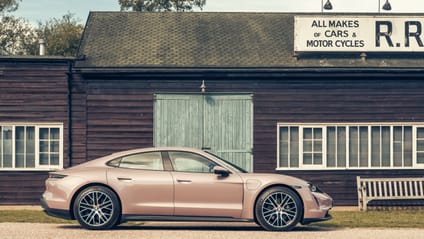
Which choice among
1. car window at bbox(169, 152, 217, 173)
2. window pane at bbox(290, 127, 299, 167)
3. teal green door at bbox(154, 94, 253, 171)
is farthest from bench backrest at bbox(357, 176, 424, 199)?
car window at bbox(169, 152, 217, 173)

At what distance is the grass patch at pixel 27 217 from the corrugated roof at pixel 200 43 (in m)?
4.37

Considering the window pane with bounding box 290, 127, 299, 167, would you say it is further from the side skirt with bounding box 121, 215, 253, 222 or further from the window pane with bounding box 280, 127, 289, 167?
the side skirt with bounding box 121, 215, 253, 222

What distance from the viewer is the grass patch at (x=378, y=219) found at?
53.1 feet

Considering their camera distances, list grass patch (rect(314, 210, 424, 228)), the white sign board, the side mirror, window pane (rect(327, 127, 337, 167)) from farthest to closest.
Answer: the white sign board, window pane (rect(327, 127, 337, 167)), grass patch (rect(314, 210, 424, 228)), the side mirror

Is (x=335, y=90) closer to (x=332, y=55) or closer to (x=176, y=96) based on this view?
(x=332, y=55)

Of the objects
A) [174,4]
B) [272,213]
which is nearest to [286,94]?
[272,213]

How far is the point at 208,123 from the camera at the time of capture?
22.7 m

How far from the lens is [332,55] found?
23.9 m

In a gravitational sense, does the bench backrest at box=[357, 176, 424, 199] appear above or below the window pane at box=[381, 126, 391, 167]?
below

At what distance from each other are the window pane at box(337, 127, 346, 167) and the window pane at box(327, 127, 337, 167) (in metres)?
0.11

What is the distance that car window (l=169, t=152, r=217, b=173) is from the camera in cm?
1427

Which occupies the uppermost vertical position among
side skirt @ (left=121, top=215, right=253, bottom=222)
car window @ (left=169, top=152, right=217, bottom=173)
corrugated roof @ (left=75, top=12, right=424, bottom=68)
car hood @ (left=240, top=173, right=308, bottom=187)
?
corrugated roof @ (left=75, top=12, right=424, bottom=68)

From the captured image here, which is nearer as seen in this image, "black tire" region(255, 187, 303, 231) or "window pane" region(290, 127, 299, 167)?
"black tire" region(255, 187, 303, 231)

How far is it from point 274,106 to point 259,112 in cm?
41
